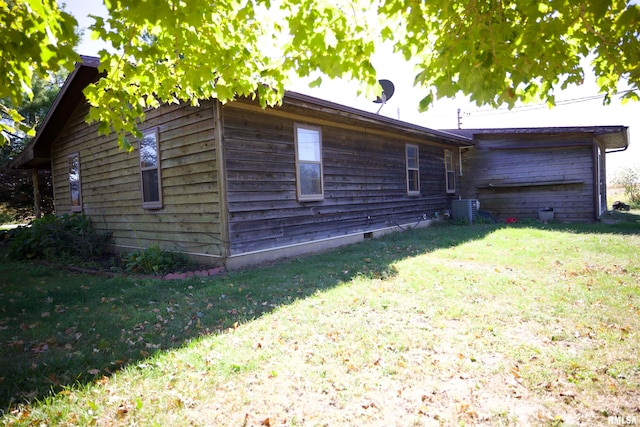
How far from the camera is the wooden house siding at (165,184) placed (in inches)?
267

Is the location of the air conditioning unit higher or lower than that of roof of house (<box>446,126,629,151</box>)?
lower

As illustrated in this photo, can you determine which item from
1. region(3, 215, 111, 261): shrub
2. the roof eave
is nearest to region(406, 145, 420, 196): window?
the roof eave

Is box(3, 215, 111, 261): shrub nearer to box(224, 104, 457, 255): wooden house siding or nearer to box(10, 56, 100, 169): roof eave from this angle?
box(10, 56, 100, 169): roof eave

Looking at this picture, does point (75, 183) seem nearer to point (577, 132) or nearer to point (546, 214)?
point (546, 214)

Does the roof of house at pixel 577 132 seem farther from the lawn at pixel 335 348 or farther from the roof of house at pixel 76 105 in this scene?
the lawn at pixel 335 348

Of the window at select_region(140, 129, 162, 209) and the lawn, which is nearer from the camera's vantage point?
the lawn

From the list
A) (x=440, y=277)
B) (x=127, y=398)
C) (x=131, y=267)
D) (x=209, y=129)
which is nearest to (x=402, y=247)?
(x=440, y=277)

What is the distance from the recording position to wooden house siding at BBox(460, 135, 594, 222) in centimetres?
1288

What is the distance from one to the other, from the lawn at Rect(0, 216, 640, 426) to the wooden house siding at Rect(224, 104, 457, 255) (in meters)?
1.52

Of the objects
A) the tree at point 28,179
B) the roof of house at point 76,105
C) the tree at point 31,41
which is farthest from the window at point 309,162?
the tree at point 28,179

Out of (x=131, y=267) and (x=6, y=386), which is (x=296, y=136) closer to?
(x=131, y=267)

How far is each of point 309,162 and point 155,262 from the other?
13.3ft

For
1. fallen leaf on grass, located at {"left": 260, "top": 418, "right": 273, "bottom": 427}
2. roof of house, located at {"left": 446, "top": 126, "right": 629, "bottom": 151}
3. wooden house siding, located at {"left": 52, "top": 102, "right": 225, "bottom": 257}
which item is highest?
roof of house, located at {"left": 446, "top": 126, "right": 629, "bottom": 151}

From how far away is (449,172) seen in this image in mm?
14906
